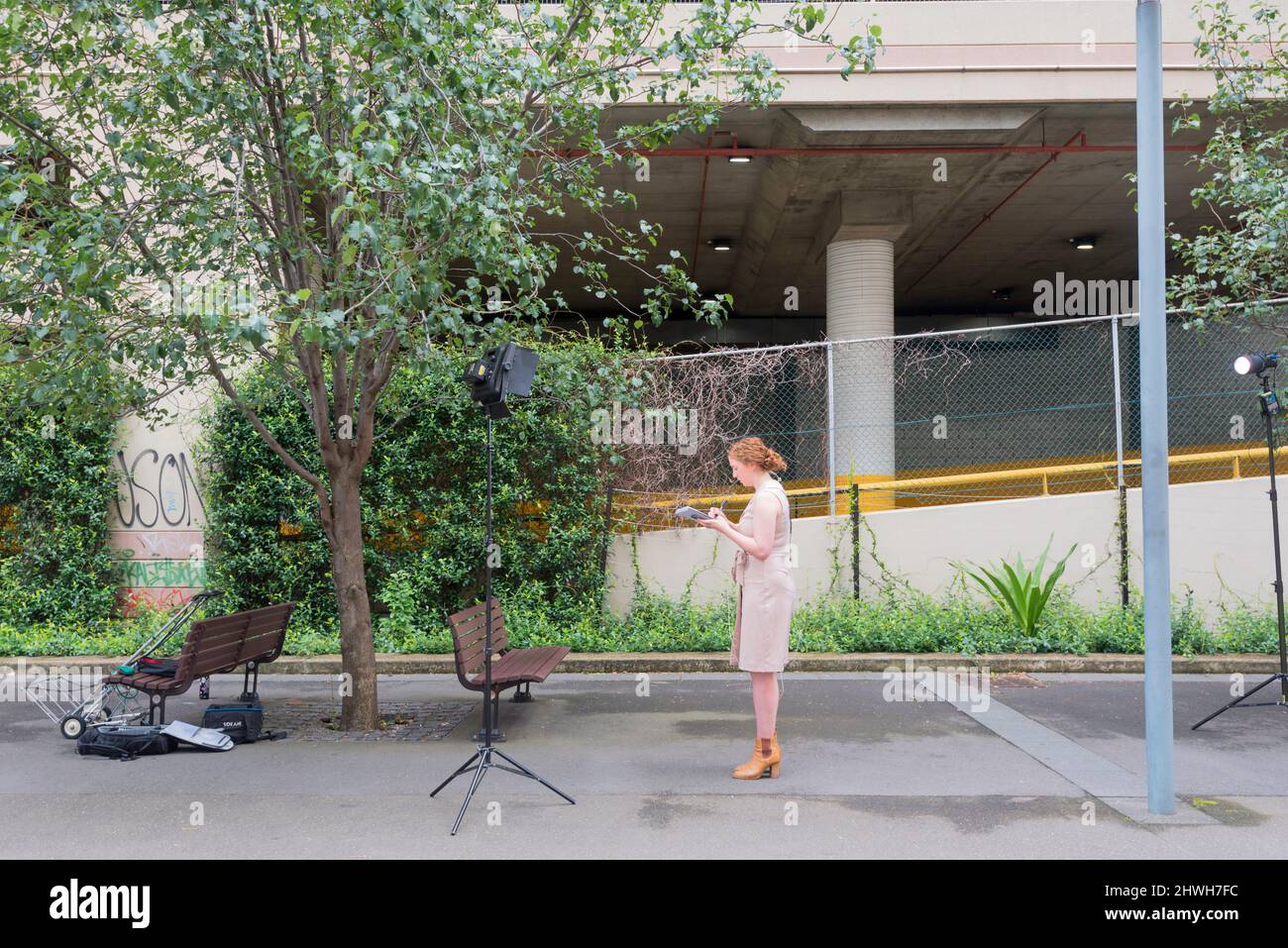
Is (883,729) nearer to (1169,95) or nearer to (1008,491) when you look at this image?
(1008,491)

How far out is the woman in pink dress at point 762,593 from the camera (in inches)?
227

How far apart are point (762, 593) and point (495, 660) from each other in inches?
106

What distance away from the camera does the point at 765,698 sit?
582 cm

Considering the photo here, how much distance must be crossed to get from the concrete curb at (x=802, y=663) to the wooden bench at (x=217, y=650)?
148cm

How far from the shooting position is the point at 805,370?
1127 centimetres

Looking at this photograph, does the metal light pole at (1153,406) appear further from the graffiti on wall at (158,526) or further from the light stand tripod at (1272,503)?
the graffiti on wall at (158,526)

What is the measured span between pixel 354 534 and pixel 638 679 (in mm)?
3217

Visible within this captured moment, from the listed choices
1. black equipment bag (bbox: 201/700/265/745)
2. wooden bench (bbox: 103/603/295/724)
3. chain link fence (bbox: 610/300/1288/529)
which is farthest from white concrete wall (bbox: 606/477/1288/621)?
black equipment bag (bbox: 201/700/265/745)

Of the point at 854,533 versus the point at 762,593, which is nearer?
the point at 762,593

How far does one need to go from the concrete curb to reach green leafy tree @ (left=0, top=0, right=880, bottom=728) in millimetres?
2363

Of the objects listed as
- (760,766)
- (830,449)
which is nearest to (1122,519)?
(830,449)

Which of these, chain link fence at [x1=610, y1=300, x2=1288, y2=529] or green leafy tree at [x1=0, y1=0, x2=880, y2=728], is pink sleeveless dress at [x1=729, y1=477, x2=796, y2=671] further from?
chain link fence at [x1=610, y1=300, x2=1288, y2=529]

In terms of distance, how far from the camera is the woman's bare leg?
5820 millimetres

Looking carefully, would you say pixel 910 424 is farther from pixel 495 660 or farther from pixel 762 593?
pixel 762 593
